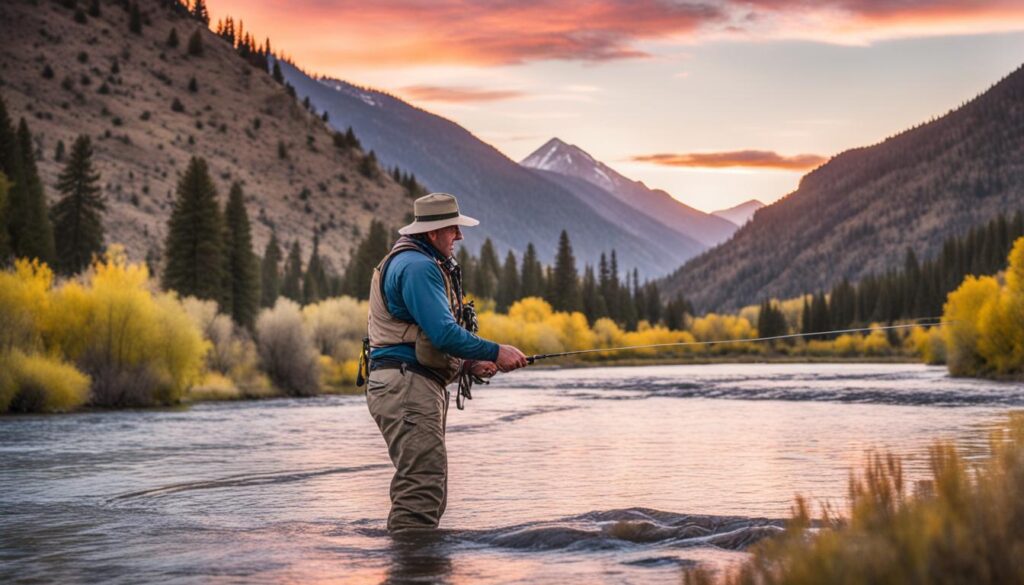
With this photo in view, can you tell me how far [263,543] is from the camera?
36.0 feet

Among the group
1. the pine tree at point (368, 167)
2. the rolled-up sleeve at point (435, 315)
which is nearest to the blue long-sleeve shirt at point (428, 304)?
the rolled-up sleeve at point (435, 315)

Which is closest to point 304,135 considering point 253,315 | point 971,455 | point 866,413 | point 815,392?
point 253,315

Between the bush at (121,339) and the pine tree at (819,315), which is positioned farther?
the pine tree at (819,315)

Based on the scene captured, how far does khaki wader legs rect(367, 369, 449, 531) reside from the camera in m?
9.83

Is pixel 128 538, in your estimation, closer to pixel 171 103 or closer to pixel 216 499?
pixel 216 499

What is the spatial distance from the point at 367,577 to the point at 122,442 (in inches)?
732

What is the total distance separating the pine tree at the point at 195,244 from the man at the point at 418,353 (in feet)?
187

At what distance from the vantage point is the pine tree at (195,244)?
6506cm

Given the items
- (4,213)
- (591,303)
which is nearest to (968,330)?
(4,213)

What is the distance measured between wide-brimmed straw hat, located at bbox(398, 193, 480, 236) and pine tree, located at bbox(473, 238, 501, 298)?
395ft

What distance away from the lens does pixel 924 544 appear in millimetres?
5484

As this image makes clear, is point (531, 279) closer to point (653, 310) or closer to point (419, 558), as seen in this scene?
point (653, 310)

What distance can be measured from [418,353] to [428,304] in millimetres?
500

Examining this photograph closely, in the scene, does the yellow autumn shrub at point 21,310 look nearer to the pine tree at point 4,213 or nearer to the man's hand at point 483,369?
the pine tree at point 4,213
